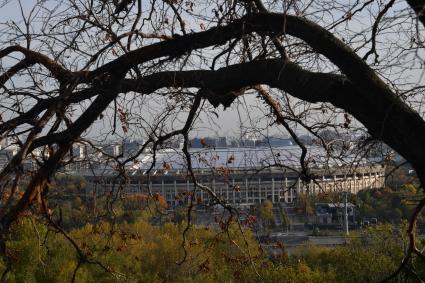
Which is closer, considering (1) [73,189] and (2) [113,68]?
(2) [113,68]

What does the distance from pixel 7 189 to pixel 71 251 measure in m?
9.32

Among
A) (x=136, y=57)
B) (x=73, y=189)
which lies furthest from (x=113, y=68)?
(x=73, y=189)

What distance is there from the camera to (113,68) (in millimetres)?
2830

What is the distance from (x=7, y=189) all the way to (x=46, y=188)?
0.75 ft

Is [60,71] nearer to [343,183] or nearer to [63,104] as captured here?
[63,104]

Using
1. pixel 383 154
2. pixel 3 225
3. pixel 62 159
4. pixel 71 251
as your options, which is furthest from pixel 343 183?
pixel 71 251

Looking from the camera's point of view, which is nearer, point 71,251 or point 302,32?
point 302,32

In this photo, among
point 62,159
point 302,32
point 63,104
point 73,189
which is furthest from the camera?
point 73,189

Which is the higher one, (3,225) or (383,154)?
(383,154)

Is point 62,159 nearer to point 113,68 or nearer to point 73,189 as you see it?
point 113,68

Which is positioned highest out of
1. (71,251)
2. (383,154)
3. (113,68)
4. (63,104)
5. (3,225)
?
(113,68)

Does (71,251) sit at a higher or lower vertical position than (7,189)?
lower

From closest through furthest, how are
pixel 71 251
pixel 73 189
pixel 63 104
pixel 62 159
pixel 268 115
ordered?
pixel 63 104
pixel 62 159
pixel 268 115
pixel 73 189
pixel 71 251

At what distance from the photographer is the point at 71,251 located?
11875mm
